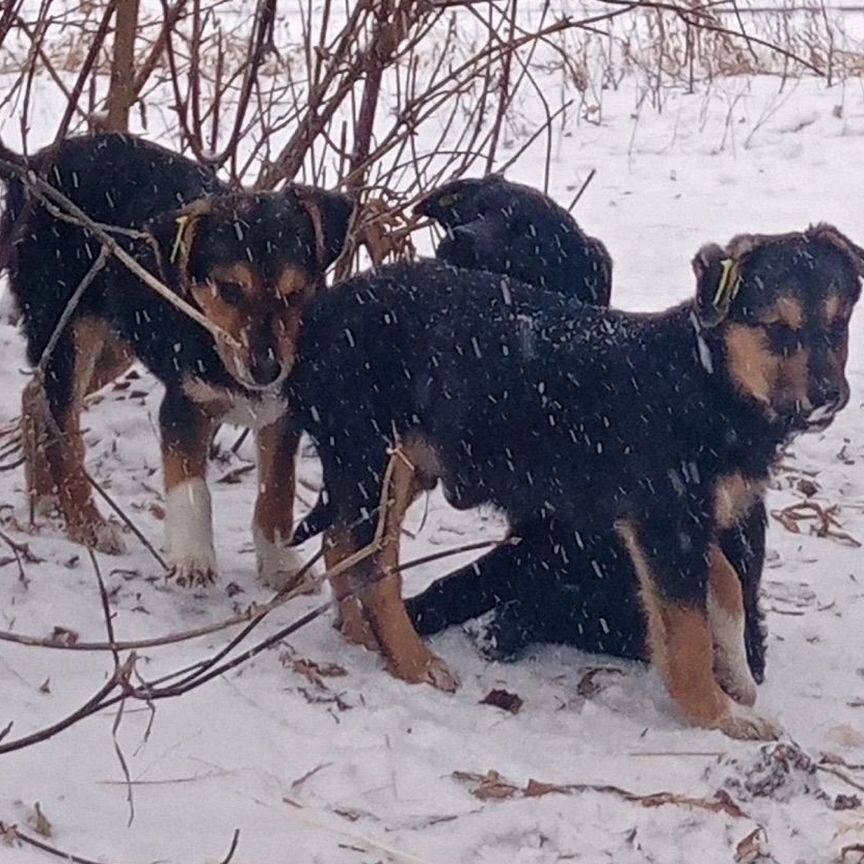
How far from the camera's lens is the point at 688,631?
14.2ft

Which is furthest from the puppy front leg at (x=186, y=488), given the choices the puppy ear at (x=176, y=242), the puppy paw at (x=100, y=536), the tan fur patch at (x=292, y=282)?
the tan fur patch at (x=292, y=282)

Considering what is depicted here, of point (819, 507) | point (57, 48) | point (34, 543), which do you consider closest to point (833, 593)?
point (819, 507)

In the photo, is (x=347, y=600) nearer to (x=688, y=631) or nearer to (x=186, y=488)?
(x=186, y=488)

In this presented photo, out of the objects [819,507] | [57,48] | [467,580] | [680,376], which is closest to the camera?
[680,376]

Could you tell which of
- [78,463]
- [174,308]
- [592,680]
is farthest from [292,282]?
[592,680]

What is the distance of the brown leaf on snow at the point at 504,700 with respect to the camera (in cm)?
438

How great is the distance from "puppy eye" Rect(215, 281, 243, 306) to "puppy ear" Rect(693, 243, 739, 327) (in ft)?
4.44

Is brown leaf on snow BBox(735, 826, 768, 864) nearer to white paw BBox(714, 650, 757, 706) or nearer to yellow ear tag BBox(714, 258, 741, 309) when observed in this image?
white paw BBox(714, 650, 757, 706)

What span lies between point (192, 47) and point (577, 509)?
2544 mm

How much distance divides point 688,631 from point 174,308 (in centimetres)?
190

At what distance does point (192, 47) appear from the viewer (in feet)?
19.6

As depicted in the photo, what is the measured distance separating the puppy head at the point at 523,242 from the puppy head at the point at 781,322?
48.9 inches

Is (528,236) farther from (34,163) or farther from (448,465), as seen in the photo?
(34,163)

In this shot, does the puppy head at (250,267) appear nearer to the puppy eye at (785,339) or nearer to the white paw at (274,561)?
the white paw at (274,561)
